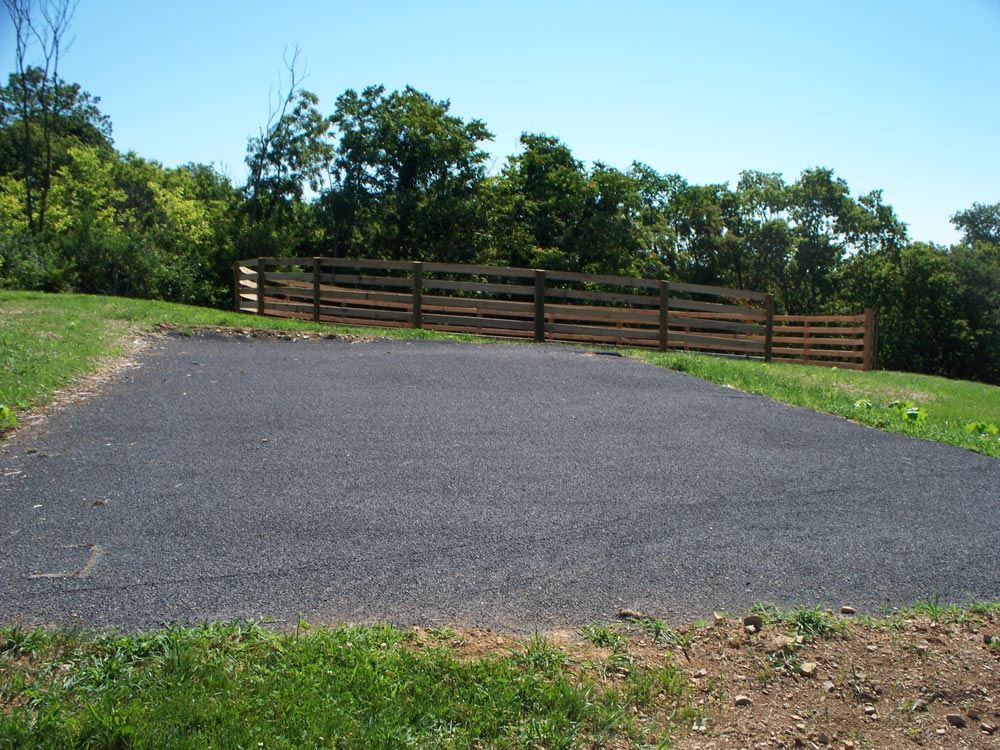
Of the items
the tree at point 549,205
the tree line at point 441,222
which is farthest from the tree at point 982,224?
the tree at point 549,205

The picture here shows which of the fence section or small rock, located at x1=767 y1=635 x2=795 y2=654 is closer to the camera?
small rock, located at x1=767 y1=635 x2=795 y2=654

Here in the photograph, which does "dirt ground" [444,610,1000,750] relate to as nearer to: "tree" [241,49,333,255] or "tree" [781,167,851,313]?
"tree" [241,49,333,255]

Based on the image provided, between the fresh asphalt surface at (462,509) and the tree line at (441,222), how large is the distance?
46.0 feet

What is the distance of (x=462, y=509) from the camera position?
540cm

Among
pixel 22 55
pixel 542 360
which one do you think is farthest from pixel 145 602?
pixel 22 55

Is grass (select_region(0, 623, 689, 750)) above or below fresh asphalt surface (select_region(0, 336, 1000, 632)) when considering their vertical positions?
below

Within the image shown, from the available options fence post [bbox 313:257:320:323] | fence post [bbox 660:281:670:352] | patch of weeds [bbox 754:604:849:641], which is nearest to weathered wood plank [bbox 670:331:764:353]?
fence post [bbox 660:281:670:352]

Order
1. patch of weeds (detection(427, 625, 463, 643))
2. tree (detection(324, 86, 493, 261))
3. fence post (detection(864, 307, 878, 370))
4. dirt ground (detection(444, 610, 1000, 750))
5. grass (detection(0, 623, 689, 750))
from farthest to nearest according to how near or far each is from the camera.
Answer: tree (detection(324, 86, 493, 261)) → fence post (detection(864, 307, 878, 370)) → patch of weeds (detection(427, 625, 463, 643)) → dirt ground (detection(444, 610, 1000, 750)) → grass (detection(0, 623, 689, 750))

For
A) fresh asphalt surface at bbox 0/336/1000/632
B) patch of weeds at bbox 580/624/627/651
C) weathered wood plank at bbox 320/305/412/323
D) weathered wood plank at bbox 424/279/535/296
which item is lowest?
patch of weeds at bbox 580/624/627/651

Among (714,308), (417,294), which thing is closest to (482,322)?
(417,294)

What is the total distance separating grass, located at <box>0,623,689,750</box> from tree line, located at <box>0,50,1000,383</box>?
17.2 m

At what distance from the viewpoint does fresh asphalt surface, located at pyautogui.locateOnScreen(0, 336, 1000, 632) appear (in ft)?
13.7

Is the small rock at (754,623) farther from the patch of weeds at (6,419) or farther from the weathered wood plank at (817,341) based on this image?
the weathered wood plank at (817,341)

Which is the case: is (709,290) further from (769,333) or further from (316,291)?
(316,291)
